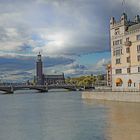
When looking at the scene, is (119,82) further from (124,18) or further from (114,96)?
(124,18)

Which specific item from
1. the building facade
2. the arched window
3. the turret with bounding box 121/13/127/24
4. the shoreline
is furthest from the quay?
the turret with bounding box 121/13/127/24

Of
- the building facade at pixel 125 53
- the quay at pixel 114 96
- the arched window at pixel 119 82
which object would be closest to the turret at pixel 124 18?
the building facade at pixel 125 53

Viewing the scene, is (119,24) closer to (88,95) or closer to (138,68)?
(138,68)

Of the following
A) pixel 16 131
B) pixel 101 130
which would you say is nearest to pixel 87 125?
pixel 101 130

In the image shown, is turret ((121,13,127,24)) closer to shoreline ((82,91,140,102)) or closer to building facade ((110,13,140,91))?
building facade ((110,13,140,91))

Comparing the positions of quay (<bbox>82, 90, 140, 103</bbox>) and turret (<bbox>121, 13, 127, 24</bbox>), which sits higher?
turret (<bbox>121, 13, 127, 24</bbox>)

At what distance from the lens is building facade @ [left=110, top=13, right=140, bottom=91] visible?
91.9m

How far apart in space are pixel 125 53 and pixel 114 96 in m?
12.5

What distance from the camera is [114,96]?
88.4 meters

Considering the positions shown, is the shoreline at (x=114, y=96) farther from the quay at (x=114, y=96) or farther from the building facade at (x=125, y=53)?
the building facade at (x=125, y=53)

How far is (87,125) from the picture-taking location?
44.4m

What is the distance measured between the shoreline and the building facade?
4.43 metres

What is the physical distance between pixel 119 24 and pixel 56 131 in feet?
205

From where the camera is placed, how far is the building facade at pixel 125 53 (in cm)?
9194
